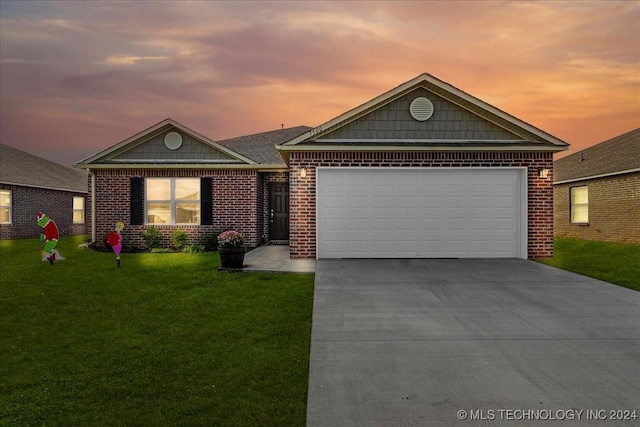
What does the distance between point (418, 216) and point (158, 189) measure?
1042 cm

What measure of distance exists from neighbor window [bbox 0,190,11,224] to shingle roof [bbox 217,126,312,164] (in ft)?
38.2

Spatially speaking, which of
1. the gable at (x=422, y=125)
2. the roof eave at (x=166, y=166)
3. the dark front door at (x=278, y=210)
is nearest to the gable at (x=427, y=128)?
the gable at (x=422, y=125)

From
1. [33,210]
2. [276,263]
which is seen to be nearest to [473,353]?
[276,263]

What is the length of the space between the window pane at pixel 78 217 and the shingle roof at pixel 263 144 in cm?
1316

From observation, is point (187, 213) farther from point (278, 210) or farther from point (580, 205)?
point (580, 205)

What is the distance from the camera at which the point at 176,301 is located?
820 centimetres

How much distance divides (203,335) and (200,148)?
487 inches

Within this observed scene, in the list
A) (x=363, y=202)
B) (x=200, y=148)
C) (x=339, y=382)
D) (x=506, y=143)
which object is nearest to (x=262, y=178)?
(x=200, y=148)

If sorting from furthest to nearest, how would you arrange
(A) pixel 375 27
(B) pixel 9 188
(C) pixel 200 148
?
(B) pixel 9 188 < (C) pixel 200 148 < (A) pixel 375 27

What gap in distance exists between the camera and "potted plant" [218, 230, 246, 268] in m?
11.0

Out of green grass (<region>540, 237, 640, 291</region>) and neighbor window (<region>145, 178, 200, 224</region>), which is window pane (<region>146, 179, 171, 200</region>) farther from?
green grass (<region>540, 237, 640, 291</region>)

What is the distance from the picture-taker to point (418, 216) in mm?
12953

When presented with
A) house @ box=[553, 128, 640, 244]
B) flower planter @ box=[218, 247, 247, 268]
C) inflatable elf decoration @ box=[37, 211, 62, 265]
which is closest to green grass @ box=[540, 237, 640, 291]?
house @ box=[553, 128, 640, 244]

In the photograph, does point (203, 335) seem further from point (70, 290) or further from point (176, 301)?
→ point (70, 290)
